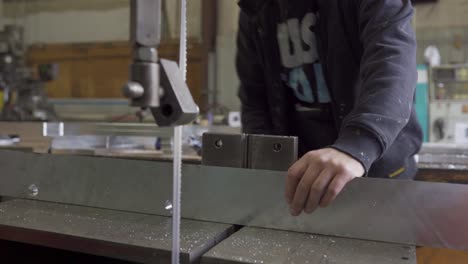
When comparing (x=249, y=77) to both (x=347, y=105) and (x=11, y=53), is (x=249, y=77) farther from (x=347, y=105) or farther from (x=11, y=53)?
(x=11, y=53)

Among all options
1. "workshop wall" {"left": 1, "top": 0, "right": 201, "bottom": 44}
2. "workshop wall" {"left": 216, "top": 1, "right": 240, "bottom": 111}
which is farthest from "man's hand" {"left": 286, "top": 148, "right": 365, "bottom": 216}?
"workshop wall" {"left": 1, "top": 0, "right": 201, "bottom": 44}

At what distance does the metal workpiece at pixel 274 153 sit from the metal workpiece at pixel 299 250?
0.10 meters

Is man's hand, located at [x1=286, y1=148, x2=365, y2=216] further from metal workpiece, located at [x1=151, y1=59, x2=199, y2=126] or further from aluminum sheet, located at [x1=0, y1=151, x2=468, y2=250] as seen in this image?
metal workpiece, located at [x1=151, y1=59, x2=199, y2=126]

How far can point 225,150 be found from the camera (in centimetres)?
66

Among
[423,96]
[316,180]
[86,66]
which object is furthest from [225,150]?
[86,66]

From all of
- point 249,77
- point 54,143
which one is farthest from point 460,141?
point 54,143

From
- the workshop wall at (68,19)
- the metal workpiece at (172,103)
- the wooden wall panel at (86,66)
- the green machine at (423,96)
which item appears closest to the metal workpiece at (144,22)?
the metal workpiece at (172,103)

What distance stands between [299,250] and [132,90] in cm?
28

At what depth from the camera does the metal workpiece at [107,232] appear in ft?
1.65

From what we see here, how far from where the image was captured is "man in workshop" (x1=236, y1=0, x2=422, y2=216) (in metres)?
0.54

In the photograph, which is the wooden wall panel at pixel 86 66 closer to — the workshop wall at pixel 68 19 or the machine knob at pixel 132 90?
the workshop wall at pixel 68 19

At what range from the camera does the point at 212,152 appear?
0.67 m

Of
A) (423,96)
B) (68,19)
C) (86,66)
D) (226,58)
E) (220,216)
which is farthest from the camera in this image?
(68,19)

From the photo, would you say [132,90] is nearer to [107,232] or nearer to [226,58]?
[107,232]
